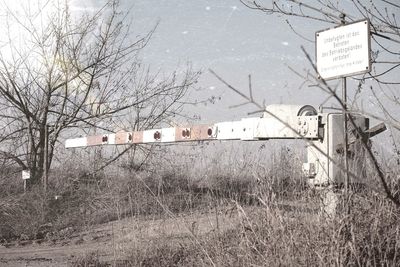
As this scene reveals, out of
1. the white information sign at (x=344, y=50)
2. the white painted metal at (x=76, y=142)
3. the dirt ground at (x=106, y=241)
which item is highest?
the white information sign at (x=344, y=50)

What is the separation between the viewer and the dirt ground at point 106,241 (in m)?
4.88

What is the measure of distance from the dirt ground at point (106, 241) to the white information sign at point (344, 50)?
164cm

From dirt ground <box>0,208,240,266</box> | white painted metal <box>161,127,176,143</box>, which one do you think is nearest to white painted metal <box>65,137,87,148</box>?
dirt ground <box>0,208,240,266</box>

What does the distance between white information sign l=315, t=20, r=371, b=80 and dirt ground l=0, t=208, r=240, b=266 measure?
1639mm

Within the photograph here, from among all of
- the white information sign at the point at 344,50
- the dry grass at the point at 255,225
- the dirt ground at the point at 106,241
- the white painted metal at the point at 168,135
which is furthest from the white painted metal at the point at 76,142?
the white information sign at the point at 344,50

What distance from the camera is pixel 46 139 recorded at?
10.3 metres

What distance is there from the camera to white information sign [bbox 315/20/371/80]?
3148mm

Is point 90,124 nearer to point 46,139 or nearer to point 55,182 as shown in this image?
point 46,139

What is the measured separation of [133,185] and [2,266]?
3314mm

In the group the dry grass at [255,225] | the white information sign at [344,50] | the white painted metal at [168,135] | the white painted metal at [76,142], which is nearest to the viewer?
the dry grass at [255,225]

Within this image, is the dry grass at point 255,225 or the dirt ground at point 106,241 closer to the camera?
the dry grass at point 255,225

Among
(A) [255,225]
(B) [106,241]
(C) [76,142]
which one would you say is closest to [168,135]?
(B) [106,241]

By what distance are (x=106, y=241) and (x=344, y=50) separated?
163 inches

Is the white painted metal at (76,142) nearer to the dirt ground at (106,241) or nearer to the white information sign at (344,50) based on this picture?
the dirt ground at (106,241)
